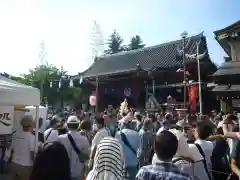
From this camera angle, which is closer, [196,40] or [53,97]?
[196,40]

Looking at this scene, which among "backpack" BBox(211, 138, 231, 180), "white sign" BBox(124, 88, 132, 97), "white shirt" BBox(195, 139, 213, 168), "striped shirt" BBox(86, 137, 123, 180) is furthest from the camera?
"white sign" BBox(124, 88, 132, 97)

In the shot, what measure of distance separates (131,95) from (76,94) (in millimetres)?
10569

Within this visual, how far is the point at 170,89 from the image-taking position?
2138cm

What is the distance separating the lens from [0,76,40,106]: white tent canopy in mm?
5463

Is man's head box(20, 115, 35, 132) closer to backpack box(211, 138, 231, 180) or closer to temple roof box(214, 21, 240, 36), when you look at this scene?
backpack box(211, 138, 231, 180)

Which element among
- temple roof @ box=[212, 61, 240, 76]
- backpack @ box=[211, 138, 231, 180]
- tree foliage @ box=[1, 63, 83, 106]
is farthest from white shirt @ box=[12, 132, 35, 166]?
tree foliage @ box=[1, 63, 83, 106]

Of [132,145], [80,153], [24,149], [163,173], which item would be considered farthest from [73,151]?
[163,173]

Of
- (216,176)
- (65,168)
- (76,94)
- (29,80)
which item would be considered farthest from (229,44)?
(29,80)

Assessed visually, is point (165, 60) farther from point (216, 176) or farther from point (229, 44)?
point (216, 176)

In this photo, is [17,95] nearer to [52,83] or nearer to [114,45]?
[52,83]

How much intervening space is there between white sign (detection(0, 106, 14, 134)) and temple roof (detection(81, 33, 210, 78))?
15.3 meters

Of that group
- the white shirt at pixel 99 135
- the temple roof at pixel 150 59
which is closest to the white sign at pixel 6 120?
the white shirt at pixel 99 135

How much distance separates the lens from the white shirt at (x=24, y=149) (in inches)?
209

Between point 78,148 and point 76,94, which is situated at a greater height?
point 76,94
